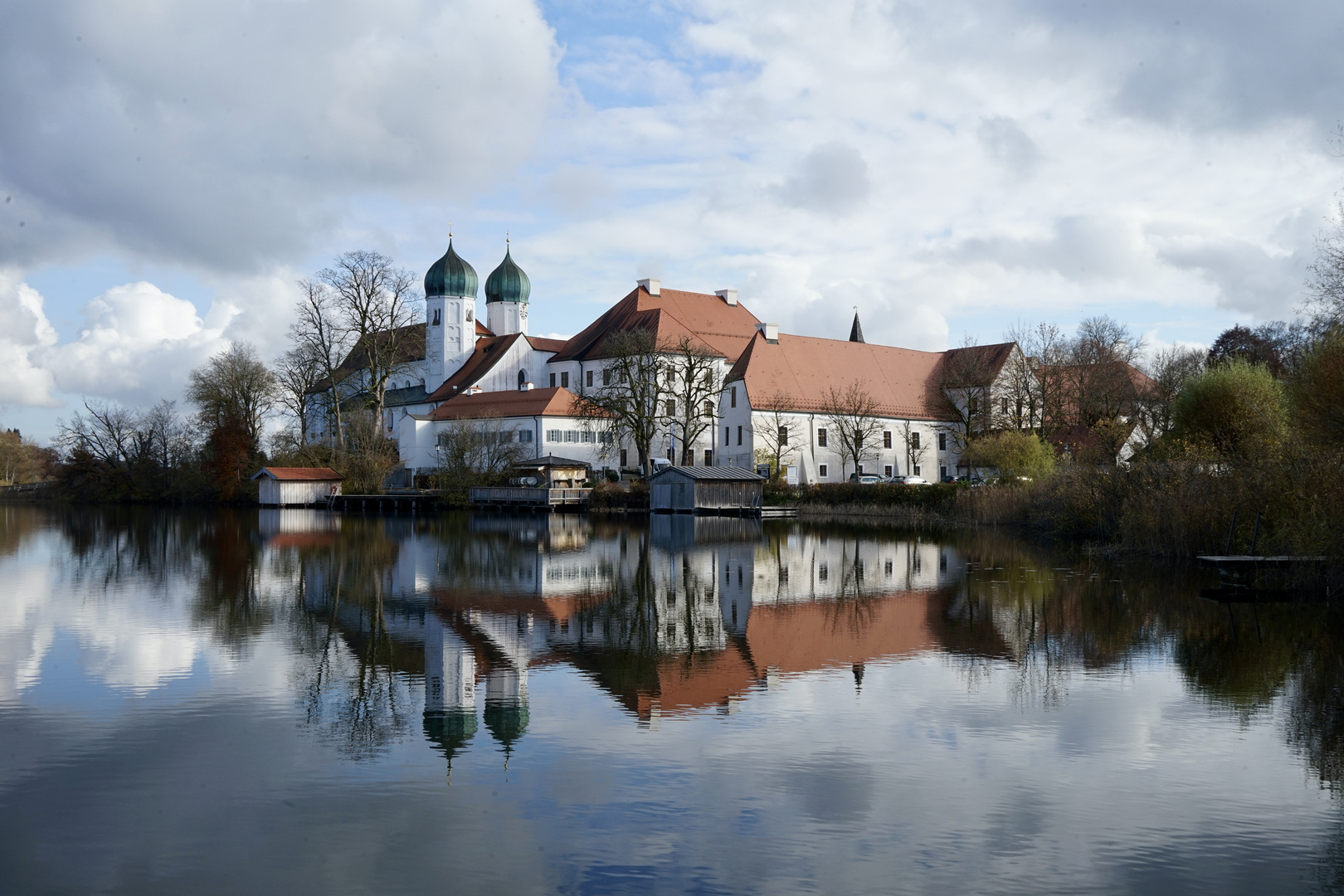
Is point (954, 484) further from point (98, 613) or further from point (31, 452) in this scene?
point (31, 452)

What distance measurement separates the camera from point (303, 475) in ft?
201

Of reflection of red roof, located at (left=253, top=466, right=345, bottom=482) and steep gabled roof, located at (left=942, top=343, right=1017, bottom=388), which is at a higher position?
steep gabled roof, located at (left=942, top=343, right=1017, bottom=388)

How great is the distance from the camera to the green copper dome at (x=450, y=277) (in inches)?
3105

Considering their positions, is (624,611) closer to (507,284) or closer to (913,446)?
(913,446)

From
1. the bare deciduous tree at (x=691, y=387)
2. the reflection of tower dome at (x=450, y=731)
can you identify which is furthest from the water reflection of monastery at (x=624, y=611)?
the bare deciduous tree at (x=691, y=387)

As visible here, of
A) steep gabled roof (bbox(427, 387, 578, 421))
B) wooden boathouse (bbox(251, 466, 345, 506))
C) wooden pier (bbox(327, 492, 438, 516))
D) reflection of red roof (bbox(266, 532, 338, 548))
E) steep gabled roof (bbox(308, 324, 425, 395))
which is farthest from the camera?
steep gabled roof (bbox(427, 387, 578, 421))

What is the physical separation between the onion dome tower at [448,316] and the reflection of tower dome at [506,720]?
6979 cm

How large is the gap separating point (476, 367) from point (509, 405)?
1031 centimetres

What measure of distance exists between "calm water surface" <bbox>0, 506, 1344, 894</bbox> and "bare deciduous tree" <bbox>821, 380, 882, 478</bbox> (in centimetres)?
4048

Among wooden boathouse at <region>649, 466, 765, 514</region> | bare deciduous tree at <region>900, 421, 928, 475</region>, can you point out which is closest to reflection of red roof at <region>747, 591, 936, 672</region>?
wooden boathouse at <region>649, 466, 765, 514</region>

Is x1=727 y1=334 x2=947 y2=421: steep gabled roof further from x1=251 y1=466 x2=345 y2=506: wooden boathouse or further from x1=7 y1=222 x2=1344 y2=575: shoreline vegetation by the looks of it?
x1=251 y1=466 x2=345 y2=506: wooden boathouse

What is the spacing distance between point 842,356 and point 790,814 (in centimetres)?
6149

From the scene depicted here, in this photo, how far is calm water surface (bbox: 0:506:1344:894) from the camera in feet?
21.8

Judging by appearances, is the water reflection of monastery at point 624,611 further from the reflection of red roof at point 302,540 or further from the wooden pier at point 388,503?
the wooden pier at point 388,503
